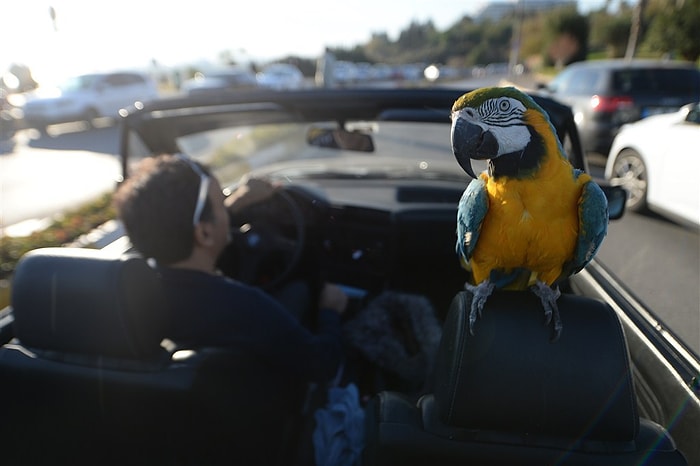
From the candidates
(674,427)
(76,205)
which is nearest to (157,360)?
(674,427)

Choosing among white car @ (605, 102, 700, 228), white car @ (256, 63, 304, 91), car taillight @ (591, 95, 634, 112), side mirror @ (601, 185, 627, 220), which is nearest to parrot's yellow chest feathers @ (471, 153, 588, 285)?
side mirror @ (601, 185, 627, 220)

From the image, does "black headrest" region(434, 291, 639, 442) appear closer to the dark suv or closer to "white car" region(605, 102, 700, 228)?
"white car" region(605, 102, 700, 228)

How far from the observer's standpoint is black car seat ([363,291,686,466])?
39.3 inches

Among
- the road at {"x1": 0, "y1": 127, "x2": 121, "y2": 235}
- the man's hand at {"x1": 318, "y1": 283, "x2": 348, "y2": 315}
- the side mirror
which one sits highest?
the side mirror

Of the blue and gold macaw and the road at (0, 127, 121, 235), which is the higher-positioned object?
the blue and gold macaw

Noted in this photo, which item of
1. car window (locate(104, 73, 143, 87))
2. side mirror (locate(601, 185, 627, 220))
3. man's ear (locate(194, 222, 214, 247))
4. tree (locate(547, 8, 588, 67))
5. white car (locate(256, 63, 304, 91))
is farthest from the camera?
tree (locate(547, 8, 588, 67))

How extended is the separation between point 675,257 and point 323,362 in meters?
4.31

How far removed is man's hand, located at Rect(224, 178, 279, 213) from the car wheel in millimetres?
4655

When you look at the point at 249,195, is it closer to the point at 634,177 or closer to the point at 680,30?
the point at 634,177

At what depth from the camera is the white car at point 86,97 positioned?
13.3m

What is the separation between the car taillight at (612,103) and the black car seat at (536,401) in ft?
26.6

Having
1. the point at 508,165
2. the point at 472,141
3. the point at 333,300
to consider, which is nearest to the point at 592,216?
the point at 508,165

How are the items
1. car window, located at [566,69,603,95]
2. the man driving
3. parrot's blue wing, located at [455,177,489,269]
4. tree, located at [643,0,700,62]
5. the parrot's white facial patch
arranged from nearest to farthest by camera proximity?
the parrot's white facial patch < parrot's blue wing, located at [455,177,489,269] < the man driving < car window, located at [566,69,603,95] < tree, located at [643,0,700,62]

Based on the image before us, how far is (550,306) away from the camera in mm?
1093
